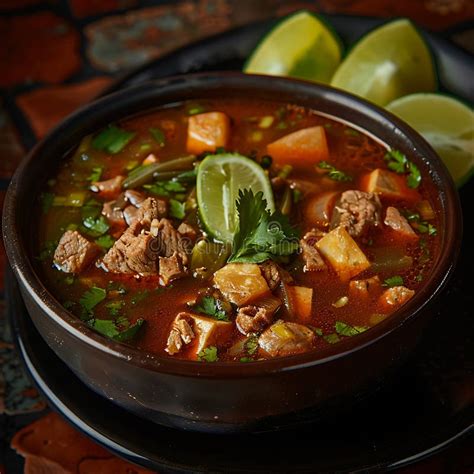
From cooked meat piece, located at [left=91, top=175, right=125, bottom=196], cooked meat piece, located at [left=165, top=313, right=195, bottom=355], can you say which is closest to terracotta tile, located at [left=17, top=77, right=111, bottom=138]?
cooked meat piece, located at [left=91, top=175, right=125, bottom=196]

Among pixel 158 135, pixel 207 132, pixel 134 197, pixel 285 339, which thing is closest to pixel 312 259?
pixel 285 339

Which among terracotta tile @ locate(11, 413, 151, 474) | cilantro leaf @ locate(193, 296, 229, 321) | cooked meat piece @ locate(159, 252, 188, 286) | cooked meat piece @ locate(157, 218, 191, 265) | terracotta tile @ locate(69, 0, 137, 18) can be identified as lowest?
terracotta tile @ locate(11, 413, 151, 474)

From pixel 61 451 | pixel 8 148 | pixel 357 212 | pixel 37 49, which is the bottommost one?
pixel 61 451

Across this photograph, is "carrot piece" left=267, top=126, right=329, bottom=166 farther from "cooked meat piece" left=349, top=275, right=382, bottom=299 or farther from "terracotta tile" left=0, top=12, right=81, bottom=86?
"terracotta tile" left=0, top=12, right=81, bottom=86

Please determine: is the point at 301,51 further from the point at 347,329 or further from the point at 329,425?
the point at 329,425

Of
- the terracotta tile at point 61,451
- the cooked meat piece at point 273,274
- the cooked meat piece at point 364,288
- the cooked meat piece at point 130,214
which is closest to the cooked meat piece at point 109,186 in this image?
the cooked meat piece at point 130,214

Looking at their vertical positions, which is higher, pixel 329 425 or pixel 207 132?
pixel 207 132
